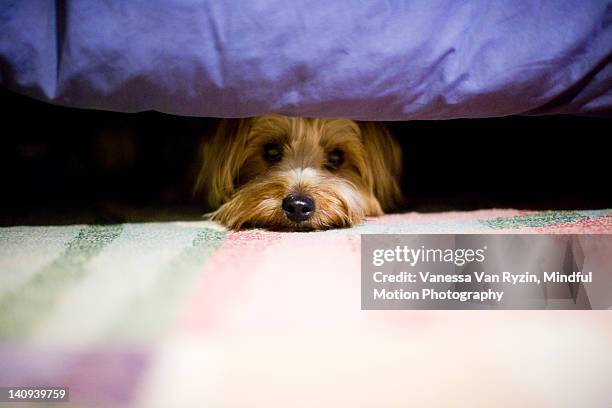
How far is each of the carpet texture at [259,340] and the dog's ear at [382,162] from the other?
0.66 meters

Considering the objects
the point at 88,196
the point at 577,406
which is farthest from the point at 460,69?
the point at 88,196

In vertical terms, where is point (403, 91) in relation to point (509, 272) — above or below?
above

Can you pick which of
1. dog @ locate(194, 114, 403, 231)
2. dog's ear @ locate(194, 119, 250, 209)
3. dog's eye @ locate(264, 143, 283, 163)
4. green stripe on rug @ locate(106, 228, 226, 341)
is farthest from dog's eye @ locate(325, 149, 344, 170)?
green stripe on rug @ locate(106, 228, 226, 341)

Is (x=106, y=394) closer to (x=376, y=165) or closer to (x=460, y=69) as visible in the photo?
(x=460, y=69)

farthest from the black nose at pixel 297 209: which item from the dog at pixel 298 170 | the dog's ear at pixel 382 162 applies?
the dog's ear at pixel 382 162

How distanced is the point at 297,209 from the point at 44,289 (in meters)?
0.58

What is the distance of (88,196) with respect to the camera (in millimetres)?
1484

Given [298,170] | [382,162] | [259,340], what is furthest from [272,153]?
[259,340]

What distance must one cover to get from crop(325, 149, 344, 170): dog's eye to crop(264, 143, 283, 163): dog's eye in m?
0.14

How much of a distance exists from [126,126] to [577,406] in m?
1.52

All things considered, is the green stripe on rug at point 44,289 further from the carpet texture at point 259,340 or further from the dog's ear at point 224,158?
the dog's ear at point 224,158

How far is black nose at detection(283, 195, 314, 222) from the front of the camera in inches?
46.9

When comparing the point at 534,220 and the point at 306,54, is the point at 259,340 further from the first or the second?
the point at 534,220

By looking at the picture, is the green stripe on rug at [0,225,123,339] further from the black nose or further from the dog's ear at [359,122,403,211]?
the dog's ear at [359,122,403,211]
